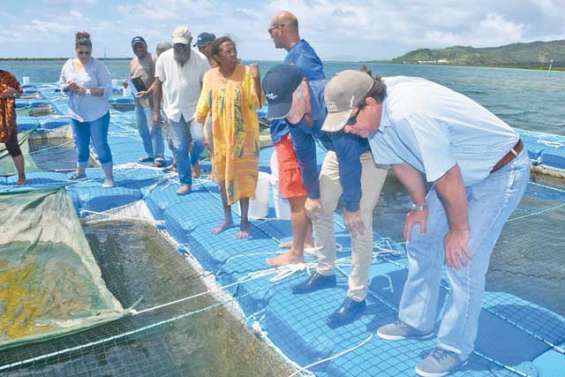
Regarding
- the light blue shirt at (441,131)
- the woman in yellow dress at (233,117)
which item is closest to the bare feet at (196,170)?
the woman in yellow dress at (233,117)

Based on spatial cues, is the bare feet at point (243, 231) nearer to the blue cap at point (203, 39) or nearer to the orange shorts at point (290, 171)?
the orange shorts at point (290, 171)

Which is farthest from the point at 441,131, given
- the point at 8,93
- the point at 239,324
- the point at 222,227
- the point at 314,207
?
the point at 8,93

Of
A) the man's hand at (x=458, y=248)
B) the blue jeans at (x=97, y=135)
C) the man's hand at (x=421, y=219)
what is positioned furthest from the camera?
the blue jeans at (x=97, y=135)

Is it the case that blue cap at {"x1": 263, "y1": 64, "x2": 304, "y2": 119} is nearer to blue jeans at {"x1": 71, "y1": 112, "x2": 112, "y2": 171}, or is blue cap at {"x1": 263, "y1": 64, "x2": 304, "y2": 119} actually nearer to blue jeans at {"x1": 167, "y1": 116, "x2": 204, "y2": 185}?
blue jeans at {"x1": 167, "y1": 116, "x2": 204, "y2": 185}

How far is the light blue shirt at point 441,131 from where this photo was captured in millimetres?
1945

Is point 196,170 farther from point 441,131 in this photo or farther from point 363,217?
point 441,131

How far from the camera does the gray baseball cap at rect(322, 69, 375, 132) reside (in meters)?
2.15

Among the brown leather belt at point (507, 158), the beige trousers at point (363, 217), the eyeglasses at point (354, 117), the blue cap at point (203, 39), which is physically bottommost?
the beige trousers at point (363, 217)

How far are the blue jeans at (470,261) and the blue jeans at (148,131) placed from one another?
190 inches

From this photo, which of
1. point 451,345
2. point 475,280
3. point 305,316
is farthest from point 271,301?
point 475,280

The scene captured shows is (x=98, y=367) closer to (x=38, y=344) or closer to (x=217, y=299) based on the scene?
(x=38, y=344)

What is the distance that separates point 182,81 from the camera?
4.98 metres

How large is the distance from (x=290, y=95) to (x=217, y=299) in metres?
1.92

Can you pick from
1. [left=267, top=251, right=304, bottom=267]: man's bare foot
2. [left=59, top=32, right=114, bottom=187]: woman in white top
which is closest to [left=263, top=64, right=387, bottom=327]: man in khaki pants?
[left=267, top=251, right=304, bottom=267]: man's bare foot
